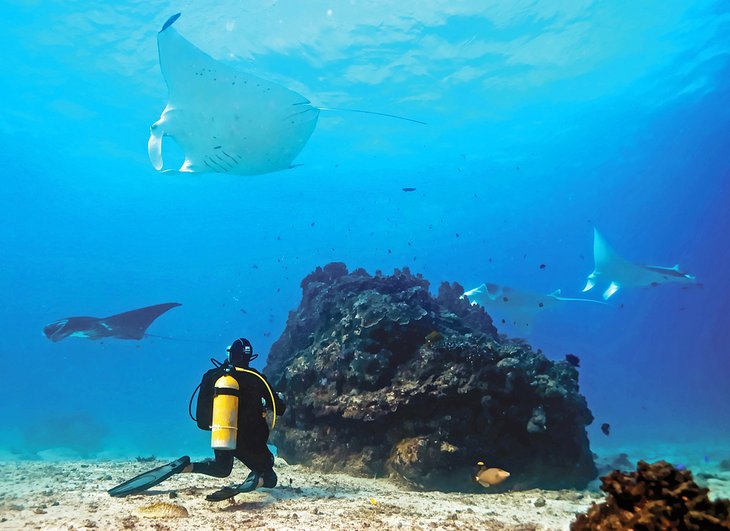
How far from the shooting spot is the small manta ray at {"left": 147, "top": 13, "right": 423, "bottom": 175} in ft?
27.6

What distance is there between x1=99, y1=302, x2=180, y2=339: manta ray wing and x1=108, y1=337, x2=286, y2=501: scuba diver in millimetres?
7223

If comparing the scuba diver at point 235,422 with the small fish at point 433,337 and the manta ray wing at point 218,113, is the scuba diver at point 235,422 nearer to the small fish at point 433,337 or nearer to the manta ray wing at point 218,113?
the small fish at point 433,337

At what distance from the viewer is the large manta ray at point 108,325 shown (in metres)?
11.0

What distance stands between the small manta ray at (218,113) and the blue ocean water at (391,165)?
377 inches

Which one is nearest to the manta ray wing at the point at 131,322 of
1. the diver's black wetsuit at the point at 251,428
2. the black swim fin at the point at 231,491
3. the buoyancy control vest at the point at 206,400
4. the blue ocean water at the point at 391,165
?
the blue ocean water at the point at 391,165

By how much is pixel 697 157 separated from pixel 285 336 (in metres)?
47.9

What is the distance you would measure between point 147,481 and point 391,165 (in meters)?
31.6

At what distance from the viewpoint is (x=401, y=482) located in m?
6.42

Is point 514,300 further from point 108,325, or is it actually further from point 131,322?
point 108,325

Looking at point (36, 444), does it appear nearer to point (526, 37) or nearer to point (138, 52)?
point (138, 52)

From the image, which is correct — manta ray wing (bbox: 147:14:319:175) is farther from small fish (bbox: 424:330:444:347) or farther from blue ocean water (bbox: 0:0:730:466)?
blue ocean water (bbox: 0:0:730:466)

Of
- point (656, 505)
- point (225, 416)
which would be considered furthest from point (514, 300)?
point (656, 505)

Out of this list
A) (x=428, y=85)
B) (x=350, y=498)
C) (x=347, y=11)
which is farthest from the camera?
(x=428, y=85)

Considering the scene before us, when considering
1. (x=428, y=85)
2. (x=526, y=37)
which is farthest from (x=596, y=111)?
(x=428, y=85)
